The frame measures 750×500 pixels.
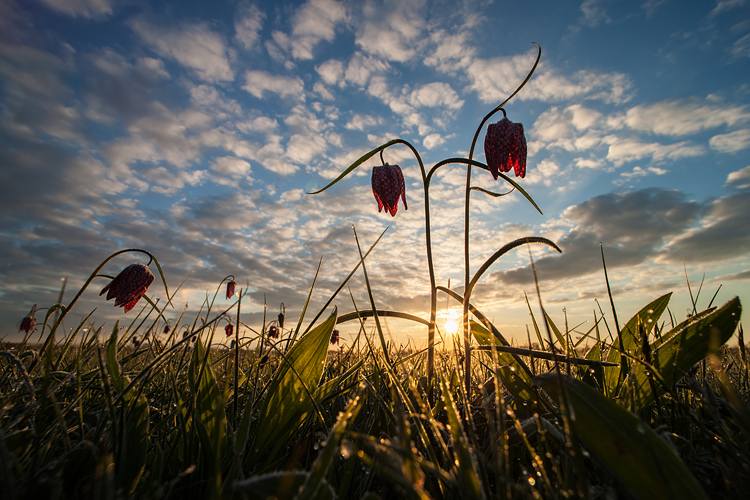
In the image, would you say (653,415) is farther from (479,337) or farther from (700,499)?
(700,499)

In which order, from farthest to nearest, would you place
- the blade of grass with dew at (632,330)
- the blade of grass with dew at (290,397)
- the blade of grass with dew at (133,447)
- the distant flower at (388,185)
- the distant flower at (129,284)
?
the distant flower at (129,284) → the distant flower at (388,185) → the blade of grass with dew at (632,330) → the blade of grass with dew at (290,397) → the blade of grass with dew at (133,447)

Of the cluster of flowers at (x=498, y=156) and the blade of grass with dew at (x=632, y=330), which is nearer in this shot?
the blade of grass with dew at (x=632, y=330)

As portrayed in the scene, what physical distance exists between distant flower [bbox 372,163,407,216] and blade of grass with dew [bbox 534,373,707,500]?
164cm

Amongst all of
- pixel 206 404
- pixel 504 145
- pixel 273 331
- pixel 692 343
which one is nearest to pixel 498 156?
pixel 504 145

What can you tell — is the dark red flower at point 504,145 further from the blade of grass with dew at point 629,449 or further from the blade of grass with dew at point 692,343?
the blade of grass with dew at point 629,449

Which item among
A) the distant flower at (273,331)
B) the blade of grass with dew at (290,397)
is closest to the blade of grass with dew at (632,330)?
the blade of grass with dew at (290,397)

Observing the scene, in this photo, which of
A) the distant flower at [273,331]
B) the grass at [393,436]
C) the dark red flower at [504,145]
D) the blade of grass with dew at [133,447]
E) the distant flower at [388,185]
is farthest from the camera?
the distant flower at [273,331]

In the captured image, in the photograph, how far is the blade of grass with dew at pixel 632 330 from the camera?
62.6 inches

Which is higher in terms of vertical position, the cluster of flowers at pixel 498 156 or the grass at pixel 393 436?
the cluster of flowers at pixel 498 156

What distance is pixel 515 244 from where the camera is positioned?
152cm

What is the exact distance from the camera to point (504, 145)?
7.25 ft

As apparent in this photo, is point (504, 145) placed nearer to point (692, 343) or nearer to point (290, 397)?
point (692, 343)

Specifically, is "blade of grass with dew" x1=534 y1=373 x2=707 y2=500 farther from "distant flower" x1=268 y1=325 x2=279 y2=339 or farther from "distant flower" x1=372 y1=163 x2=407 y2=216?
"distant flower" x1=268 y1=325 x2=279 y2=339

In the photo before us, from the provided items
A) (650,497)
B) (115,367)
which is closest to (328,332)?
(115,367)
